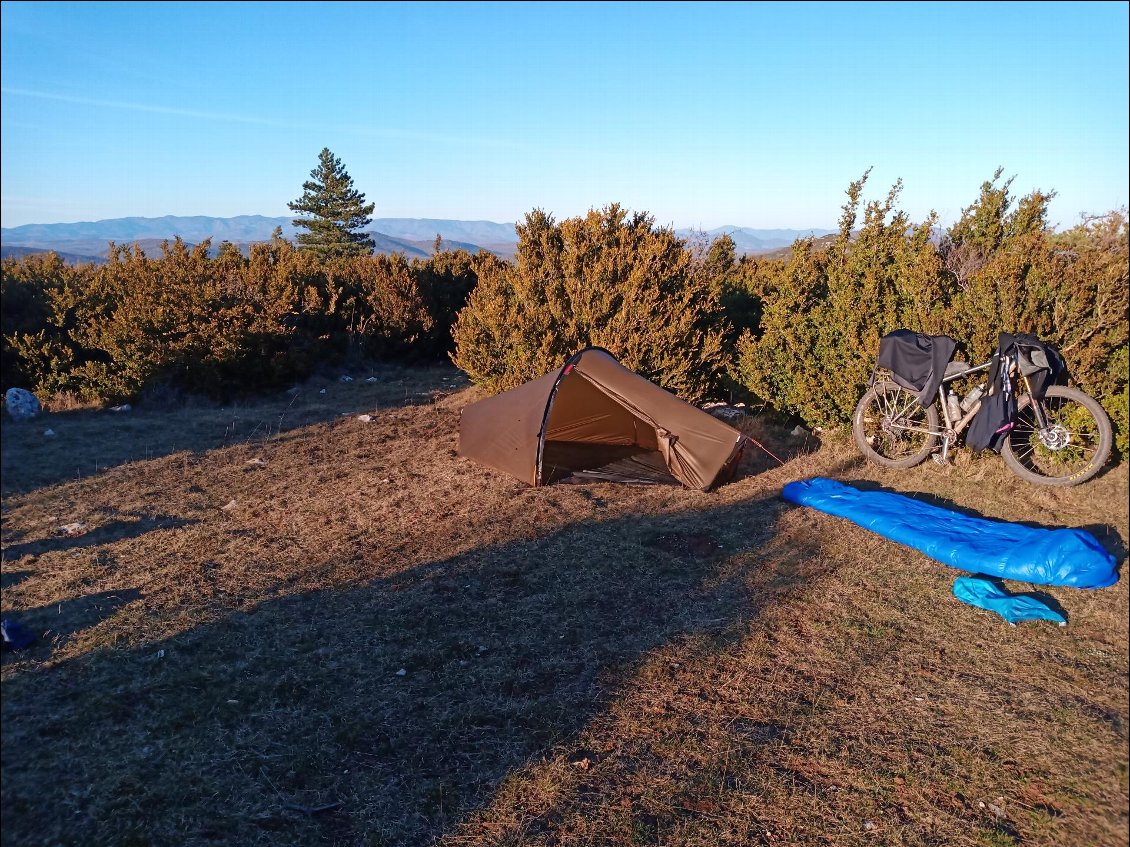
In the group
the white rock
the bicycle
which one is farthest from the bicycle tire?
the white rock

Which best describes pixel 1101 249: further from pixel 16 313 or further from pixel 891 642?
pixel 16 313

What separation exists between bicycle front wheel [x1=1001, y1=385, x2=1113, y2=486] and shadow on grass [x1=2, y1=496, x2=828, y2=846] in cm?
278

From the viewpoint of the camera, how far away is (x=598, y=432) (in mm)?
7828

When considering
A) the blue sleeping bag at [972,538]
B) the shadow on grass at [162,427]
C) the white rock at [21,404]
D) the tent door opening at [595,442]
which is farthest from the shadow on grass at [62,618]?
the white rock at [21,404]

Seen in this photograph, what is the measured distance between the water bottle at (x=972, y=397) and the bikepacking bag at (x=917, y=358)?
267 millimetres

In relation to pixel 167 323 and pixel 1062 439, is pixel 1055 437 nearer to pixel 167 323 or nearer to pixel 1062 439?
pixel 1062 439

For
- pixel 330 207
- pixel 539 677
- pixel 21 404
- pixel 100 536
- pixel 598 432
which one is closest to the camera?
pixel 539 677

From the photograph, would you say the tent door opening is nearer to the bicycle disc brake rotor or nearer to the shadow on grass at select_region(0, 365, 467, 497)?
the bicycle disc brake rotor

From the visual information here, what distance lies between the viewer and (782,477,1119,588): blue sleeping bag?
4684 mm

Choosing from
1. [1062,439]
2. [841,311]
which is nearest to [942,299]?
[841,311]

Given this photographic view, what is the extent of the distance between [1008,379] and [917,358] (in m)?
0.80

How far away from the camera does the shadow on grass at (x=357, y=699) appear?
2764 millimetres

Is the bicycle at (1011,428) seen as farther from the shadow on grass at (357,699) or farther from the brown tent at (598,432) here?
the shadow on grass at (357,699)

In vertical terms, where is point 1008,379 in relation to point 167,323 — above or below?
above
